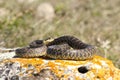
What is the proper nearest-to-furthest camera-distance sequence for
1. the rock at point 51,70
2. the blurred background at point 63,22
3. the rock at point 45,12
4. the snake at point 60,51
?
the rock at point 51,70 → the snake at point 60,51 → the blurred background at point 63,22 → the rock at point 45,12

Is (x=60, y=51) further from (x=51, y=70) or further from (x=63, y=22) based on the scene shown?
(x=63, y=22)

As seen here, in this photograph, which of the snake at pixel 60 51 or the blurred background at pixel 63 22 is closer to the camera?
the snake at pixel 60 51

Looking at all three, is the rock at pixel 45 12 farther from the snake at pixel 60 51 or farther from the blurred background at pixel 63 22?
the snake at pixel 60 51

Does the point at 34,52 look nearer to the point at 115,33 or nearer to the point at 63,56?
the point at 63,56

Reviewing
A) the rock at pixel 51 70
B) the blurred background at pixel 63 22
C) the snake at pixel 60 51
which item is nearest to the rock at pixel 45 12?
the blurred background at pixel 63 22

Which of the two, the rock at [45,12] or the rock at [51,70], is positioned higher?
the rock at [45,12]

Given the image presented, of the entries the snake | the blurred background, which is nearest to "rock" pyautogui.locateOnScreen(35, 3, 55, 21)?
the blurred background

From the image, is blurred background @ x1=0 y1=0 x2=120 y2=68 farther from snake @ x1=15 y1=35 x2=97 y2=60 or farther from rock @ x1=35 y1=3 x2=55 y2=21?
snake @ x1=15 y1=35 x2=97 y2=60
